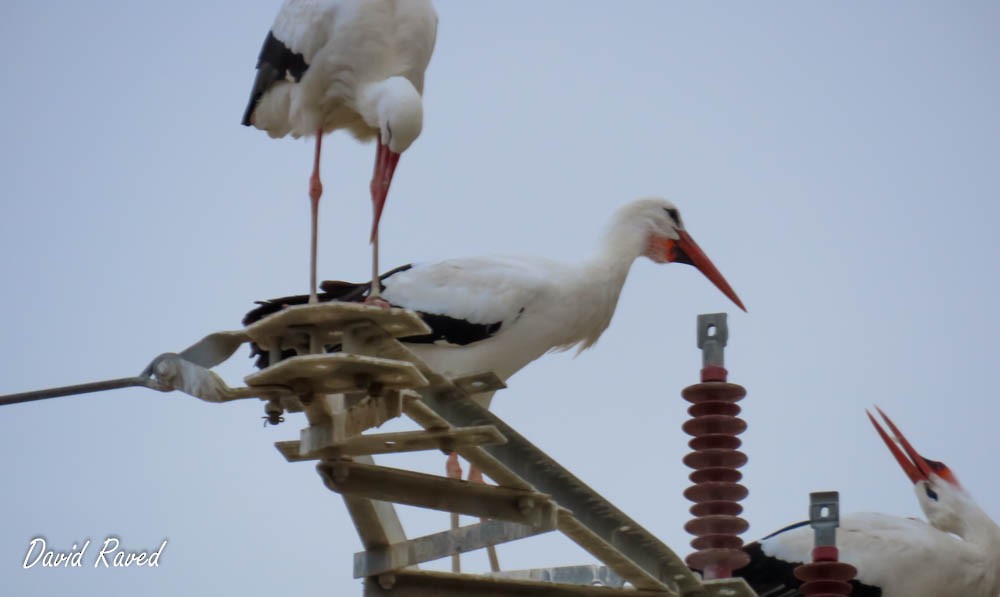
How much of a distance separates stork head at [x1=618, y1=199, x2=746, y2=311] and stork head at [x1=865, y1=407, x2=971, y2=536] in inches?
125

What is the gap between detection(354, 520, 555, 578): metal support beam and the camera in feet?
28.9

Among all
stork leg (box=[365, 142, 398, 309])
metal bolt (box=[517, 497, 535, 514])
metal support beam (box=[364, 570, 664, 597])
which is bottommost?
metal support beam (box=[364, 570, 664, 597])

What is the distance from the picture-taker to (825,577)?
1012 centimetres

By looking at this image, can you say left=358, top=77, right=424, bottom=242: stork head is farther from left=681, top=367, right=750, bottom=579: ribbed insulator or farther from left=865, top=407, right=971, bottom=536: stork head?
left=865, top=407, right=971, bottom=536: stork head

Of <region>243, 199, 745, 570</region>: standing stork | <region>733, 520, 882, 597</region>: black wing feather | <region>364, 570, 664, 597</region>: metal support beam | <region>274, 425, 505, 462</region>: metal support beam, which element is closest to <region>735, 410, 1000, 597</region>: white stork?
<region>733, 520, 882, 597</region>: black wing feather

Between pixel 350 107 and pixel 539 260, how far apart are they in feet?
5.01

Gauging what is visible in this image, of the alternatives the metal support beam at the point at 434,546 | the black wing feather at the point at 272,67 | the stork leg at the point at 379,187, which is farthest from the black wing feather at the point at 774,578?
the metal support beam at the point at 434,546

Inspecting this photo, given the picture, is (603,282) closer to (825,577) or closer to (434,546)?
(825,577)

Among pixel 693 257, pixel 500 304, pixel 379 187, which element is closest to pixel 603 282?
pixel 500 304

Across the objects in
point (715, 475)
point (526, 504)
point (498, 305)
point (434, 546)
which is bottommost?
point (434, 546)

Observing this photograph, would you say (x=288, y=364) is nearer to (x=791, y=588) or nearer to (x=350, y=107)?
(x=350, y=107)

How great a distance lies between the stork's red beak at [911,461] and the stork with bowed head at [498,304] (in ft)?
14.5

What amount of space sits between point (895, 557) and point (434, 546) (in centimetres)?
548

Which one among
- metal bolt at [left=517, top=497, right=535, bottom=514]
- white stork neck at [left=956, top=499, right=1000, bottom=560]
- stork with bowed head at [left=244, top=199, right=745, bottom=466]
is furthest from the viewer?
white stork neck at [left=956, top=499, right=1000, bottom=560]
